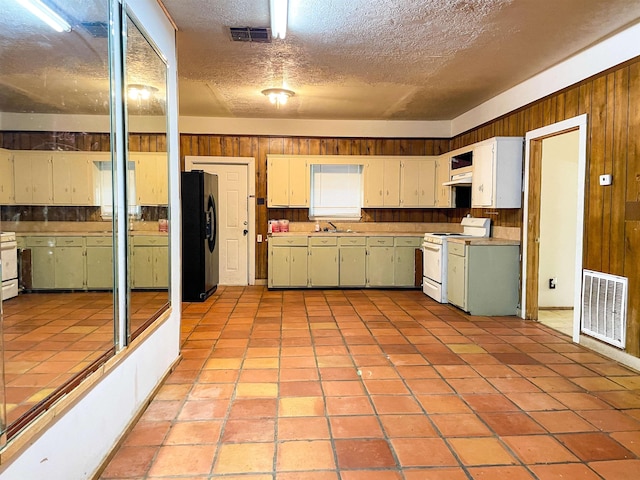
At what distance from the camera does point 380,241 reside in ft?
20.9

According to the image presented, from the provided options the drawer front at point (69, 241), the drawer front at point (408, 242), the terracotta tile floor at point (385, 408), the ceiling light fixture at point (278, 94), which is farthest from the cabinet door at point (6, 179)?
the drawer front at point (408, 242)

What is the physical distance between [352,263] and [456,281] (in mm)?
1753

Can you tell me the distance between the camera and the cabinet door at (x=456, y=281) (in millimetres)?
4875

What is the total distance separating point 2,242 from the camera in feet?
4.63

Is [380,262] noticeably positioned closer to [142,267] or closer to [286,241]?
[286,241]

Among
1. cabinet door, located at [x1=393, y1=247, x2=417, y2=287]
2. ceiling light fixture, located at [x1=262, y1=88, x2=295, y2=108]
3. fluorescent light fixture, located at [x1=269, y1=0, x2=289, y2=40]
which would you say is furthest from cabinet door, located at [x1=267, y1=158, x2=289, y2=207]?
fluorescent light fixture, located at [x1=269, y1=0, x2=289, y2=40]

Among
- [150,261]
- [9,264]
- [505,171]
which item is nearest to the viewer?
[9,264]

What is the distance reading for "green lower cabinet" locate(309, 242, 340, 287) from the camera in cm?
634

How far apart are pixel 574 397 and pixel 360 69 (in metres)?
3.42

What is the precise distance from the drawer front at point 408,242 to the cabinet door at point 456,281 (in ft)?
3.58

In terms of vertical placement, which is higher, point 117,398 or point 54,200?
point 54,200

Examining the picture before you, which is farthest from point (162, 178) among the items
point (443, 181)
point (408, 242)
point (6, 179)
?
point (443, 181)

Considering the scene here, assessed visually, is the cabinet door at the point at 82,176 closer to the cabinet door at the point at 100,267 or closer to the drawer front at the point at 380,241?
the cabinet door at the point at 100,267

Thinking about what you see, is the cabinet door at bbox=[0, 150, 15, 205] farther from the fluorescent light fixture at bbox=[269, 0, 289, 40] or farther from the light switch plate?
the light switch plate
